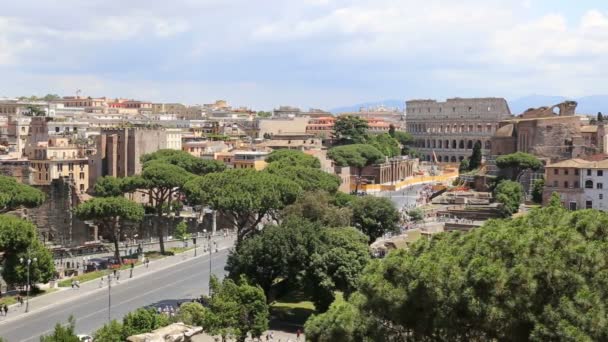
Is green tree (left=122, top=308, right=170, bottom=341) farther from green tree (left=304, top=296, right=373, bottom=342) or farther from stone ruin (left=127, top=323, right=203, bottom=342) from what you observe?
green tree (left=304, top=296, right=373, bottom=342)

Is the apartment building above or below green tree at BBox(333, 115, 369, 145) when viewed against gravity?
below

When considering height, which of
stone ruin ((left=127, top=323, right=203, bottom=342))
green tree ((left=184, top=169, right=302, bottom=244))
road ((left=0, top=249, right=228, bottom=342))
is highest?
green tree ((left=184, top=169, right=302, bottom=244))

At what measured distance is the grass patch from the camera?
3975 centimetres

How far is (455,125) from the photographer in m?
143

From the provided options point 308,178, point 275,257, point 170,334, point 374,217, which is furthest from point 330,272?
point 308,178

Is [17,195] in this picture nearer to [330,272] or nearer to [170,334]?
[330,272]

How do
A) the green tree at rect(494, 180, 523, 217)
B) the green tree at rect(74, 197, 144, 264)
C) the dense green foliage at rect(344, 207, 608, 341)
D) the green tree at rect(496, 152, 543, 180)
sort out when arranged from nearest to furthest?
the dense green foliage at rect(344, 207, 608, 341)
the green tree at rect(74, 197, 144, 264)
the green tree at rect(494, 180, 523, 217)
the green tree at rect(496, 152, 543, 180)

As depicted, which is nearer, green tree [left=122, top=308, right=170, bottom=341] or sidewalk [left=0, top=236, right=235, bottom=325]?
green tree [left=122, top=308, right=170, bottom=341]

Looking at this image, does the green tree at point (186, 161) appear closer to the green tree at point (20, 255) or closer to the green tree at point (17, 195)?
the green tree at point (17, 195)

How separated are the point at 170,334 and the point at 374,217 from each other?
29108mm

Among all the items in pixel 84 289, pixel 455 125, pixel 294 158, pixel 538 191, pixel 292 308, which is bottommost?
pixel 292 308

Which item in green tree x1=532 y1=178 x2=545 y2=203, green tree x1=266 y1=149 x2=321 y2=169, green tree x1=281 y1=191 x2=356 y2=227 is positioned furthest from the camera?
green tree x1=266 y1=149 x2=321 y2=169

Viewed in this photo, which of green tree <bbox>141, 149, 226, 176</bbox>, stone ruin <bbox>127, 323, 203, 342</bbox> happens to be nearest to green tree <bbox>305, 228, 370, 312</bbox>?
stone ruin <bbox>127, 323, 203, 342</bbox>

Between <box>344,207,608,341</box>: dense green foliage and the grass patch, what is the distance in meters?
18.8
